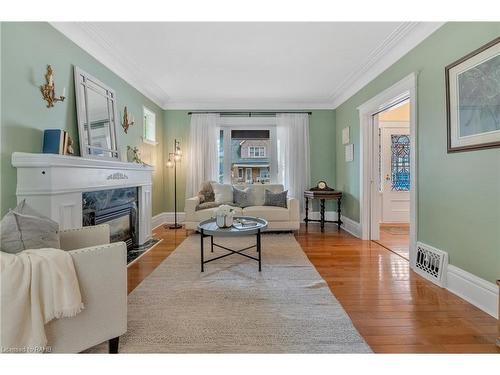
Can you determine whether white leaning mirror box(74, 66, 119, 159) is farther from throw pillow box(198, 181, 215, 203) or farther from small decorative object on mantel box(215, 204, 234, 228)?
throw pillow box(198, 181, 215, 203)

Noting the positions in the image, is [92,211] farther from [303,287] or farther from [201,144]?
[201,144]

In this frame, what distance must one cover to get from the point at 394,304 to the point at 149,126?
474 centimetres

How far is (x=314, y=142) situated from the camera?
571 cm

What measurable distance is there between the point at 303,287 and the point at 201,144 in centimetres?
388

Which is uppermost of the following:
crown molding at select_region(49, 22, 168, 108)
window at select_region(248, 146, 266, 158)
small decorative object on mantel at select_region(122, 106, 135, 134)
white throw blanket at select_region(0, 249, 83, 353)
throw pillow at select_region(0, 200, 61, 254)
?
crown molding at select_region(49, 22, 168, 108)

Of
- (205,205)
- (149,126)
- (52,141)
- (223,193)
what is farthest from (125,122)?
(223,193)

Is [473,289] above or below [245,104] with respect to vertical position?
below

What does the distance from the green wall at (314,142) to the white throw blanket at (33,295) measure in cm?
440

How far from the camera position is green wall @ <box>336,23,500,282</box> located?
6.49ft

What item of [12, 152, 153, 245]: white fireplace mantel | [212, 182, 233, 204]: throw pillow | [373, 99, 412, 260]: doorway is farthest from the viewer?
[373, 99, 412, 260]: doorway

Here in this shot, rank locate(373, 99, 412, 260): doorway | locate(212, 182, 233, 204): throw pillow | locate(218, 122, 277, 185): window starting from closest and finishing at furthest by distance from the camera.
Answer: locate(212, 182, 233, 204): throw pillow
locate(373, 99, 412, 260): doorway
locate(218, 122, 277, 185): window

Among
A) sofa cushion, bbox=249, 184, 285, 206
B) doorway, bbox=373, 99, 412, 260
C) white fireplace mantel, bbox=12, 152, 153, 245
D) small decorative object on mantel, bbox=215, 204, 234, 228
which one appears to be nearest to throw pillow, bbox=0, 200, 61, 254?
white fireplace mantel, bbox=12, 152, 153, 245

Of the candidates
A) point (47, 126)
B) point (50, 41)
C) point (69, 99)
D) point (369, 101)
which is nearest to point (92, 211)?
point (47, 126)

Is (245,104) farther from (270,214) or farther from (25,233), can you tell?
(25,233)
